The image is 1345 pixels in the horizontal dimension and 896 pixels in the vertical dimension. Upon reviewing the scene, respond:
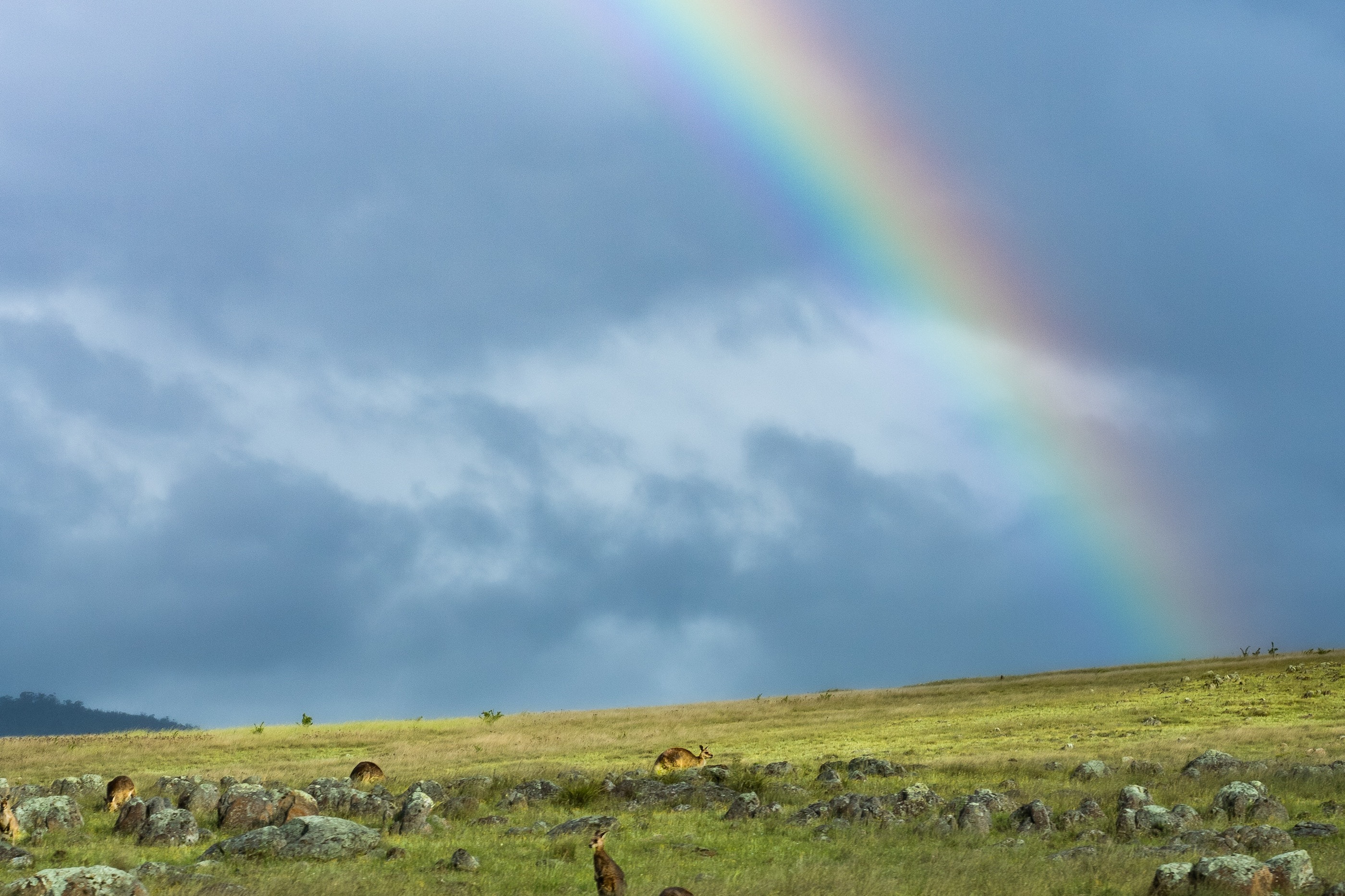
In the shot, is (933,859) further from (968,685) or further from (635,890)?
(968,685)

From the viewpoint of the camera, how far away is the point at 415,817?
23141 millimetres

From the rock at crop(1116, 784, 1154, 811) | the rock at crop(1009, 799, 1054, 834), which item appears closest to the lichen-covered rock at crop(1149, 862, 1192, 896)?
the rock at crop(1009, 799, 1054, 834)

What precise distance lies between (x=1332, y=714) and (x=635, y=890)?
44.6 metres

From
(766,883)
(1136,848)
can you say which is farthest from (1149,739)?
(766,883)

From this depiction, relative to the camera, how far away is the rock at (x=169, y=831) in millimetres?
21547

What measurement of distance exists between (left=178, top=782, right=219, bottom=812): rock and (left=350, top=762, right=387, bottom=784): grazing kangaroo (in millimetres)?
7616

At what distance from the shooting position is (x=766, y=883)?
16422 millimetres

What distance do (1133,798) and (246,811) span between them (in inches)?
806

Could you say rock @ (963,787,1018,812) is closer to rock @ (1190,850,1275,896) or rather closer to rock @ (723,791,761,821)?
rock @ (723,791,761,821)

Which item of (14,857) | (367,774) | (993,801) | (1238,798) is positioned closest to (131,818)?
(14,857)

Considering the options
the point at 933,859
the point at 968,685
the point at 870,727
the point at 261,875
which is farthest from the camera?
the point at 968,685

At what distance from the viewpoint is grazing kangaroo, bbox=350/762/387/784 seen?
34969 mm

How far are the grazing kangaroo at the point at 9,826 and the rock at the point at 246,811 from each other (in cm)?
405

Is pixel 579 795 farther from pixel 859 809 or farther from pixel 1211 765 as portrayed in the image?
pixel 1211 765
